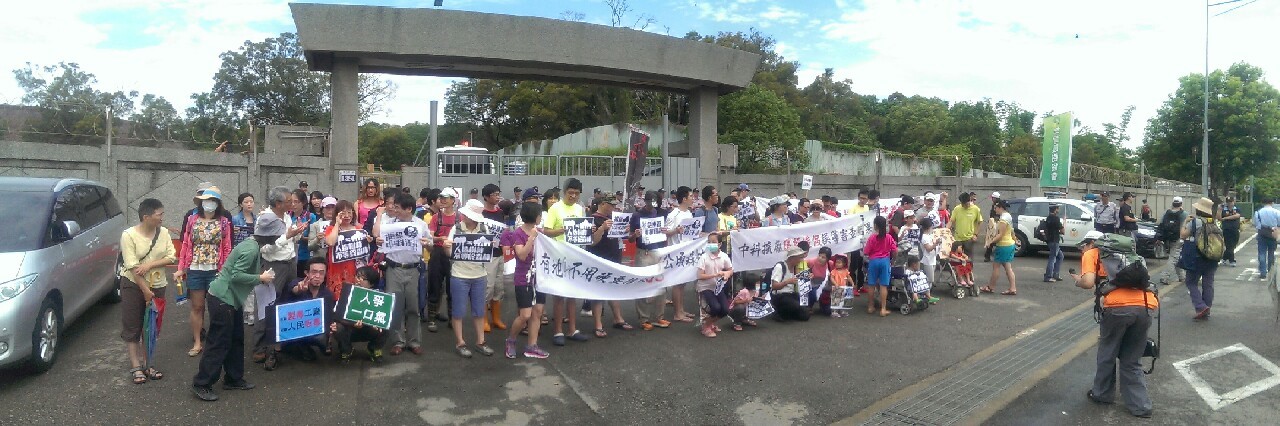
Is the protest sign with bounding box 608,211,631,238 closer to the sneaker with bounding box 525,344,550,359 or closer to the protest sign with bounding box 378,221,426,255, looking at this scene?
the sneaker with bounding box 525,344,550,359

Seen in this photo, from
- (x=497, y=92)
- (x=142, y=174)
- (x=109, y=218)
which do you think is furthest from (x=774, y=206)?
(x=497, y=92)

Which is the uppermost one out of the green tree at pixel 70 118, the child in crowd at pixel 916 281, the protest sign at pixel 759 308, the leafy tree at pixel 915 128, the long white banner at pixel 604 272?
the leafy tree at pixel 915 128

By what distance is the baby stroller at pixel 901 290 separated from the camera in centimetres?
952

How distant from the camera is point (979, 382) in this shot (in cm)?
652

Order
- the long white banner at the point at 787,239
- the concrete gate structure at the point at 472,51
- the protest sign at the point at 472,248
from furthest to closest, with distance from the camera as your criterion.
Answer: the concrete gate structure at the point at 472,51
the long white banner at the point at 787,239
the protest sign at the point at 472,248

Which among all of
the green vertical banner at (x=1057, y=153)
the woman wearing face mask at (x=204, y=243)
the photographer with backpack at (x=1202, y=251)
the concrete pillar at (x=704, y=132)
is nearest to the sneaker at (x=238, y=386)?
the woman wearing face mask at (x=204, y=243)

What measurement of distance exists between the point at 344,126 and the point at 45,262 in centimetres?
1063

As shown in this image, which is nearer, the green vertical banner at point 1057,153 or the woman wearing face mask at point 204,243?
the woman wearing face mask at point 204,243

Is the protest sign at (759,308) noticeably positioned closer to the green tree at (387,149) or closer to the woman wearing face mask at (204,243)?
the woman wearing face mask at (204,243)

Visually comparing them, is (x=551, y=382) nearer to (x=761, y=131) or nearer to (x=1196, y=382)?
(x=1196, y=382)

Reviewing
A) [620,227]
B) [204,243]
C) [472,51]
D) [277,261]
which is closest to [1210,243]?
[620,227]

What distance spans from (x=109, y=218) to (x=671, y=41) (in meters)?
12.9

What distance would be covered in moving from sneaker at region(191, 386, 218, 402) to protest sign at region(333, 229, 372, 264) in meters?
1.62

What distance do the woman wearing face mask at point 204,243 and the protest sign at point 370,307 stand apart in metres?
1.23
